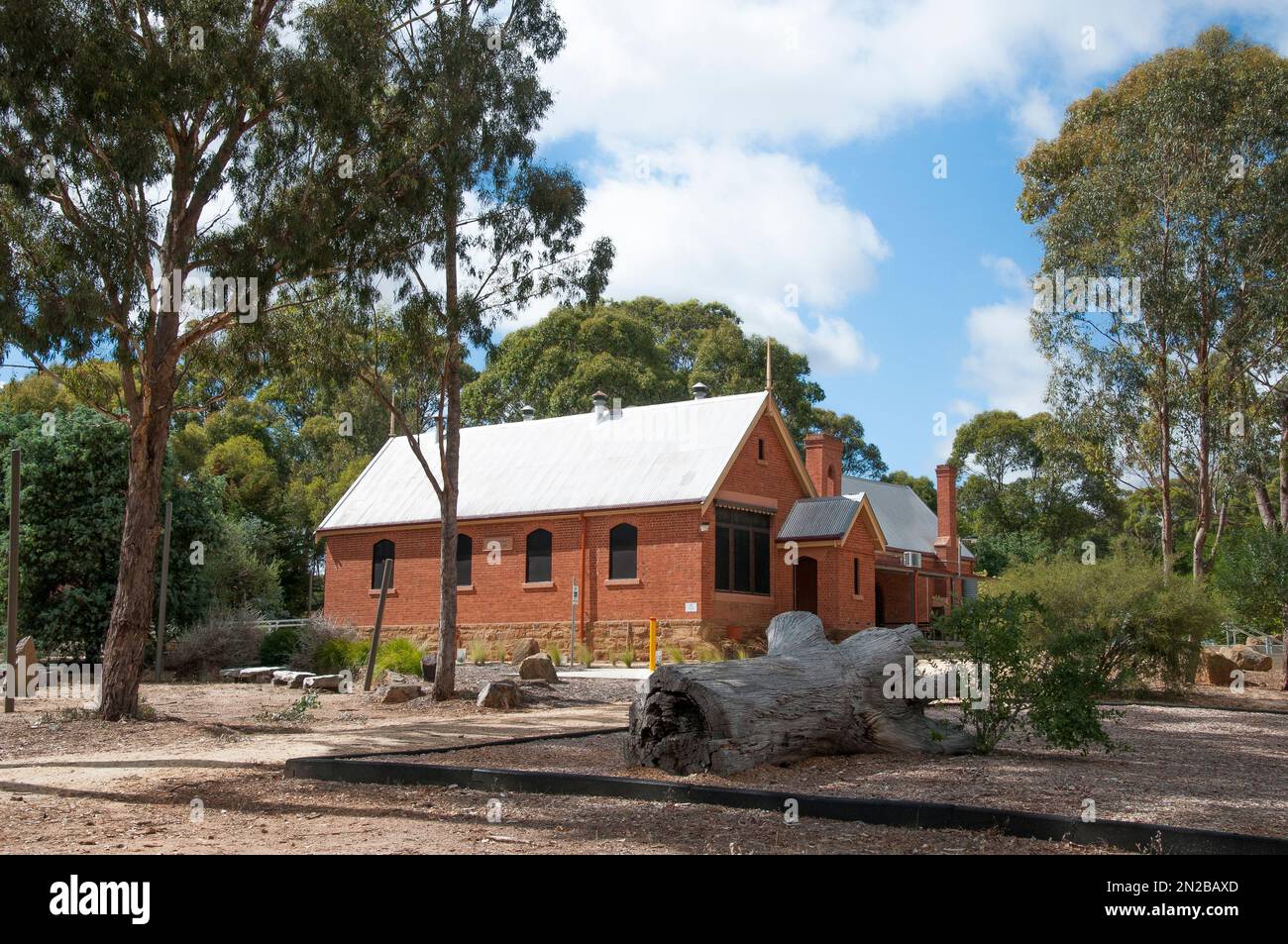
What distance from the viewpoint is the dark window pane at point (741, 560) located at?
30531 millimetres

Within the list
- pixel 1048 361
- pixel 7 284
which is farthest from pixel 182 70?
pixel 1048 361

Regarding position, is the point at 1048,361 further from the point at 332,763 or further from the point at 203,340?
the point at 332,763

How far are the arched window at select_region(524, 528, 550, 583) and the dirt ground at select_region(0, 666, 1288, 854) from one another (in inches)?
671

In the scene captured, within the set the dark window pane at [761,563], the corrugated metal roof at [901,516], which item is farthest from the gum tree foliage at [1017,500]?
the dark window pane at [761,563]

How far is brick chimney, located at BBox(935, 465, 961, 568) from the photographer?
4500 centimetres

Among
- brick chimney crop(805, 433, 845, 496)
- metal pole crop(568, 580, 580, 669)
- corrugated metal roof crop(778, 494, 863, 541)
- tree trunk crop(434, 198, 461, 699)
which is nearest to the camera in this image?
tree trunk crop(434, 198, 461, 699)

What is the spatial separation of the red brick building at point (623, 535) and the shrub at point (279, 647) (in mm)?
6909

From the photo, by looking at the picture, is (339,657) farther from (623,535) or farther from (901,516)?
(901,516)

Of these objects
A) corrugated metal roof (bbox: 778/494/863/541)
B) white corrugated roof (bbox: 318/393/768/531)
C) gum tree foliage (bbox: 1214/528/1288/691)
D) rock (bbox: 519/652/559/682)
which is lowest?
rock (bbox: 519/652/559/682)

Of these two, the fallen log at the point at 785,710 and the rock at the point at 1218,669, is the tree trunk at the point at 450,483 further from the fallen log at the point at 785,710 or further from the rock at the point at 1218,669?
the rock at the point at 1218,669

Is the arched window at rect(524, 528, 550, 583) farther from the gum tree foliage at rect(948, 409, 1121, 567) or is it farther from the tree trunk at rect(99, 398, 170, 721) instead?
the gum tree foliage at rect(948, 409, 1121, 567)

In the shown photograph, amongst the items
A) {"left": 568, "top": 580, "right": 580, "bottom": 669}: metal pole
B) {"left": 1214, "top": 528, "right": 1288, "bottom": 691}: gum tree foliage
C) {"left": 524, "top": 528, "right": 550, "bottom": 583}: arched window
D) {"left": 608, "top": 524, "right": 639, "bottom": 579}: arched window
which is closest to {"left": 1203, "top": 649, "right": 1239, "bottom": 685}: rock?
{"left": 1214, "top": 528, "right": 1288, "bottom": 691}: gum tree foliage

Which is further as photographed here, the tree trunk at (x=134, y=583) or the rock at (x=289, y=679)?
the rock at (x=289, y=679)

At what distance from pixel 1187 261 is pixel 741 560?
12.9 metres
